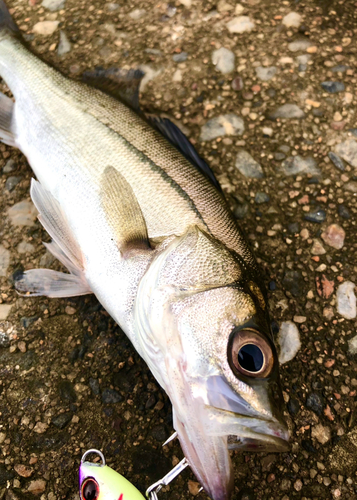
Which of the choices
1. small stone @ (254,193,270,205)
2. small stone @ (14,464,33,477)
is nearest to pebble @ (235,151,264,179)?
small stone @ (254,193,270,205)

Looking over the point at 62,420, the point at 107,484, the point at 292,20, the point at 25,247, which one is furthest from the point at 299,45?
the point at 107,484

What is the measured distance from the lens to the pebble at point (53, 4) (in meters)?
3.80

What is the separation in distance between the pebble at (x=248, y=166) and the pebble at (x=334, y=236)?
0.63 m

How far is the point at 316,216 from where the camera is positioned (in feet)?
9.19

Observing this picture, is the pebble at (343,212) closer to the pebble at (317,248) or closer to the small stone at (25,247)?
the pebble at (317,248)

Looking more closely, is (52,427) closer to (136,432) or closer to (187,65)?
(136,432)

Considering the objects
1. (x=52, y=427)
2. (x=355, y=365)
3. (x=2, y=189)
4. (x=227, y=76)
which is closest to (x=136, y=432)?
(x=52, y=427)

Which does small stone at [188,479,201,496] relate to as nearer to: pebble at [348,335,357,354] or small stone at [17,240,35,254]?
pebble at [348,335,357,354]

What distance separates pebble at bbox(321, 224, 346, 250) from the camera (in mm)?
2713

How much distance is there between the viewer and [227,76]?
3.34 metres

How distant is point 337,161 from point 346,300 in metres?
1.09

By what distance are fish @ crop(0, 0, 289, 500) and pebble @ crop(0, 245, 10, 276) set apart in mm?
230

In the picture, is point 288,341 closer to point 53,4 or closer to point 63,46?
point 63,46

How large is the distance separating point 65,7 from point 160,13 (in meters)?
0.93
